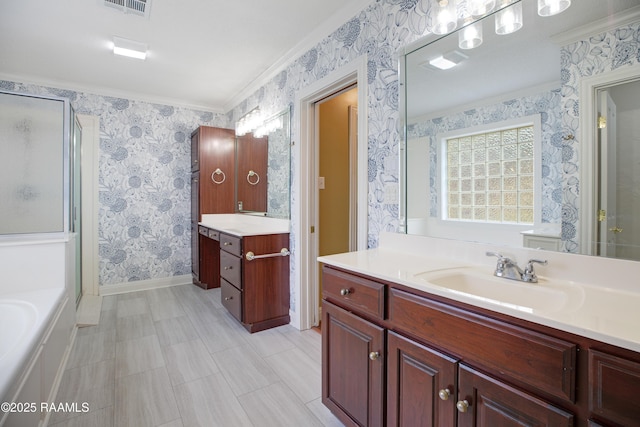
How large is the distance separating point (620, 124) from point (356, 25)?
1.61 metres

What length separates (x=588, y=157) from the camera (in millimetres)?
1146

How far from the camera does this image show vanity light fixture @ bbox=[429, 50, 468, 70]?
157 centimetres

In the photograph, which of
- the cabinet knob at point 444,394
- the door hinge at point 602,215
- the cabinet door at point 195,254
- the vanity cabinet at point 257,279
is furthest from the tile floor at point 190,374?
the door hinge at point 602,215

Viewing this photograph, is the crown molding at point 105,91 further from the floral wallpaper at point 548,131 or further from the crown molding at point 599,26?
the crown molding at point 599,26

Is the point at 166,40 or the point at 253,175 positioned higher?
the point at 166,40

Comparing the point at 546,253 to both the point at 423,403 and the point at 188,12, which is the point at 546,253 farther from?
the point at 188,12

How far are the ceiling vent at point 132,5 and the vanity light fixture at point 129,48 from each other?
461 millimetres

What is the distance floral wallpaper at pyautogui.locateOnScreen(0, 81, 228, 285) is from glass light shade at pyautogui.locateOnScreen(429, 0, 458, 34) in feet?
11.8

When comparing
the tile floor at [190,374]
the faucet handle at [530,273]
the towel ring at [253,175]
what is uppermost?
the towel ring at [253,175]

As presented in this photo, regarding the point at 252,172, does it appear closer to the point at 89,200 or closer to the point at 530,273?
the point at 89,200

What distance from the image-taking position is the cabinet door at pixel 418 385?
100cm

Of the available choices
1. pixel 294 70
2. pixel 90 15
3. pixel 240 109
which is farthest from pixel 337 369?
pixel 240 109

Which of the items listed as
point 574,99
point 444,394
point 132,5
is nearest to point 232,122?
point 132,5

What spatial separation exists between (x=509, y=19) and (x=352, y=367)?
169cm
